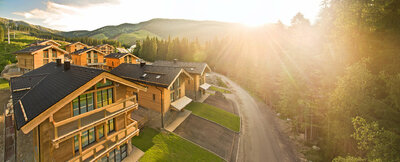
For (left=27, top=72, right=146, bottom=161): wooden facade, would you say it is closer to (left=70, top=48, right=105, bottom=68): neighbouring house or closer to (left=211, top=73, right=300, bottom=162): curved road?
(left=211, top=73, right=300, bottom=162): curved road

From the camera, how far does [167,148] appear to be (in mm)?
14453

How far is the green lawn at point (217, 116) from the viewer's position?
69.2 ft

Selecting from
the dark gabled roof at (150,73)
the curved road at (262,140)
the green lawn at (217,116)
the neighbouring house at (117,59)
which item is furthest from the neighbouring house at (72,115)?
the neighbouring house at (117,59)

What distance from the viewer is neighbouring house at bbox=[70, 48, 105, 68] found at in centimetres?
3950


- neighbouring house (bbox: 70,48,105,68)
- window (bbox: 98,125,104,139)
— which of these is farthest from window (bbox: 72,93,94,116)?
neighbouring house (bbox: 70,48,105,68)

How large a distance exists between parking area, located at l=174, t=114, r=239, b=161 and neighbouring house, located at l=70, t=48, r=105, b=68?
37.5 meters

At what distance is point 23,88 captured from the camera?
10.8 metres

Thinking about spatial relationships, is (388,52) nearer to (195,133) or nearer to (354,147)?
(354,147)

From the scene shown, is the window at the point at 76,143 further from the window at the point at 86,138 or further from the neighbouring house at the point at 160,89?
the neighbouring house at the point at 160,89

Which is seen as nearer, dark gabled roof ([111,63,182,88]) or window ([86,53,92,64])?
dark gabled roof ([111,63,182,88])

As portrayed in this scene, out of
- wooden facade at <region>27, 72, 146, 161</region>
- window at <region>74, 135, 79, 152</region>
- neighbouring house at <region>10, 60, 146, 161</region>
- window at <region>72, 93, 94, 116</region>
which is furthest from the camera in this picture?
window at <region>74, 135, 79, 152</region>

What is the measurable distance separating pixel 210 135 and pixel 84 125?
42.0ft

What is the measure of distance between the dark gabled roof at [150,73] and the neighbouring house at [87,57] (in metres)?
Answer: 24.9

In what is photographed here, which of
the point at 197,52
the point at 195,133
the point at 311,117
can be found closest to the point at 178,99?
the point at 195,133
